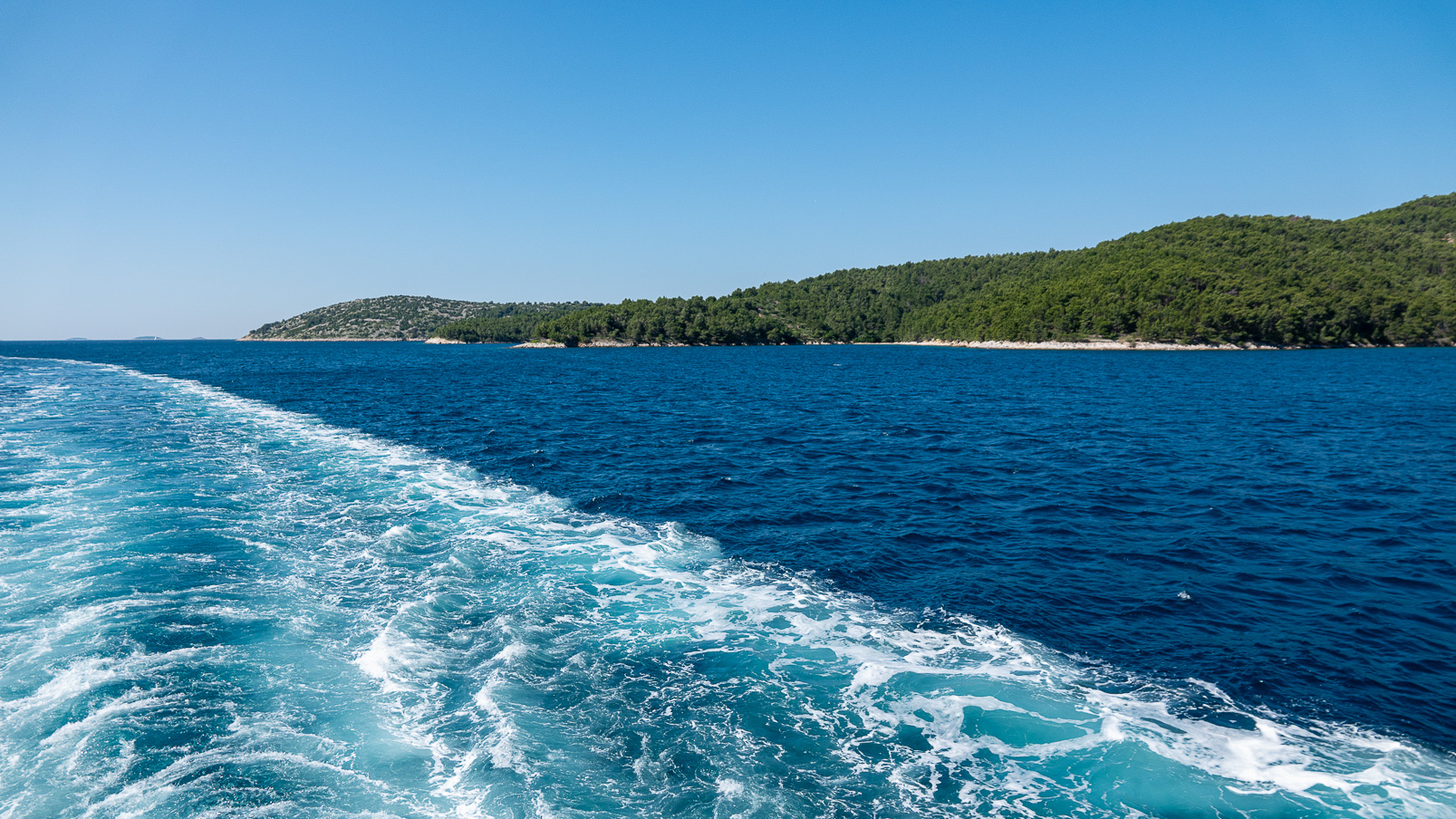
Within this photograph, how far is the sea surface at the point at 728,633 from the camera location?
8.30 m

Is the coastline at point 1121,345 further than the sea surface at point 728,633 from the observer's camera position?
Yes

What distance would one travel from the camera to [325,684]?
34.5 feet

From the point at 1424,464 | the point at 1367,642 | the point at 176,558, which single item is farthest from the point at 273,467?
the point at 1424,464

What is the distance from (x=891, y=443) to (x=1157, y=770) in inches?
994

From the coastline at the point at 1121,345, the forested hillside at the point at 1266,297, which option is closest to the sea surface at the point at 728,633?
the coastline at the point at 1121,345

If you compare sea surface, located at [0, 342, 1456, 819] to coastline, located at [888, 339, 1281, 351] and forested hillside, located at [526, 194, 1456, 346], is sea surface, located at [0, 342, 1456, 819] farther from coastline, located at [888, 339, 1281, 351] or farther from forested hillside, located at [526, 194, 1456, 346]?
forested hillside, located at [526, 194, 1456, 346]

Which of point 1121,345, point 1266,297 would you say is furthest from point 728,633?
point 1266,297

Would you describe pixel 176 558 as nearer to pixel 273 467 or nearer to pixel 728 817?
pixel 273 467

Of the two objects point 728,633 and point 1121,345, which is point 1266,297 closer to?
point 1121,345

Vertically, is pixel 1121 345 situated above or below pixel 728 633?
above

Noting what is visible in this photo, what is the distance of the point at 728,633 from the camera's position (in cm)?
1292

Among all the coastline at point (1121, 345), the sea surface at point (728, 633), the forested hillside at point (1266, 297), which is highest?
the forested hillside at point (1266, 297)

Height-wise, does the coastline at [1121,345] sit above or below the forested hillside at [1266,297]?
below

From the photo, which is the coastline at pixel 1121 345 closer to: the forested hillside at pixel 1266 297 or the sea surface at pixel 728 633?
the forested hillside at pixel 1266 297
